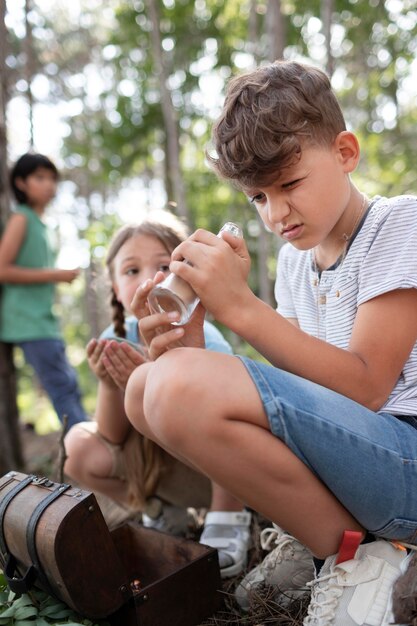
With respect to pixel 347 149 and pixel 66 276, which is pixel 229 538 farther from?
pixel 66 276

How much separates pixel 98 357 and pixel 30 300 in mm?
1521

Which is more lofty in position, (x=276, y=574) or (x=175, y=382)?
(x=175, y=382)

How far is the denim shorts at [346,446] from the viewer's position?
48.5 inches

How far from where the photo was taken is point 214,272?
4.19 feet

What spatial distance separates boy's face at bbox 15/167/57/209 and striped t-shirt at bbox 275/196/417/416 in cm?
219

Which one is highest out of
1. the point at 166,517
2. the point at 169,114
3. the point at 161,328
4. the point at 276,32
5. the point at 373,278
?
the point at 276,32

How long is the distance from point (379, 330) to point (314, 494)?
15.3 inches

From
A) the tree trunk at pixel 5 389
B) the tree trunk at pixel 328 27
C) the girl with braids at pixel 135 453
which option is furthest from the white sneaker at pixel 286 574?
the tree trunk at pixel 328 27

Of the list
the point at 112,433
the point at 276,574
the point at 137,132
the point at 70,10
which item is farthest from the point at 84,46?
the point at 276,574

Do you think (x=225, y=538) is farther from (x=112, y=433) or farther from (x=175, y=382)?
(x=175, y=382)

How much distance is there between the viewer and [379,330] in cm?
135

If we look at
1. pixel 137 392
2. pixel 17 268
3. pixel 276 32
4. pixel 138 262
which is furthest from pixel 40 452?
pixel 276 32

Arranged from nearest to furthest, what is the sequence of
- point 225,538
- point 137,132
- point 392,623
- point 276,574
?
point 392,623
point 276,574
point 225,538
point 137,132

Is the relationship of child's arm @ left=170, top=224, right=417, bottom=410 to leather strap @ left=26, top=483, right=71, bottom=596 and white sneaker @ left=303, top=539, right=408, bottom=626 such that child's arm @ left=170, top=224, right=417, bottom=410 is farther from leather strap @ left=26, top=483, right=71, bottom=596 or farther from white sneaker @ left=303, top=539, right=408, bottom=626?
leather strap @ left=26, top=483, right=71, bottom=596
